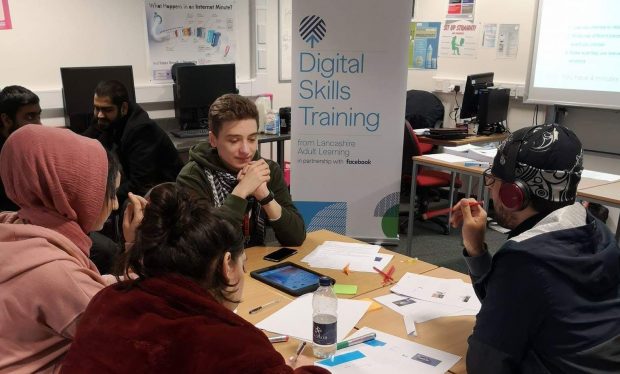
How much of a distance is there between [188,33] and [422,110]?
102 inches

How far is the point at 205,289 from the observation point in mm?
1119

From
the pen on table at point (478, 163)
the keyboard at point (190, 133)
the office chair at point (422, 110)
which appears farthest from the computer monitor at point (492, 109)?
the keyboard at point (190, 133)

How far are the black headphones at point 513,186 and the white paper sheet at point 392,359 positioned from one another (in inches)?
17.9

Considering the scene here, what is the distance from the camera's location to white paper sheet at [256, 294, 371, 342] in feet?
5.17

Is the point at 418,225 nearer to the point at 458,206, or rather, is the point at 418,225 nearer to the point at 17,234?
the point at 458,206

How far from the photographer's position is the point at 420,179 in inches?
188

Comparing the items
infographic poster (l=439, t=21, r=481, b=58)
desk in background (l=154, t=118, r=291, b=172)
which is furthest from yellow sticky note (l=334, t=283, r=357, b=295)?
infographic poster (l=439, t=21, r=481, b=58)

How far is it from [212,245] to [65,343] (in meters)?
0.57

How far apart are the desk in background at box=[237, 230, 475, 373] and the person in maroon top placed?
1.55 ft

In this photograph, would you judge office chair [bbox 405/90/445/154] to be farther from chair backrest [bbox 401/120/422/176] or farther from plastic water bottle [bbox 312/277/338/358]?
plastic water bottle [bbox 312/277/338/358]

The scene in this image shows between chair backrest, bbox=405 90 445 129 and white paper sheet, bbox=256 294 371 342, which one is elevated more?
chair backrest, bbox=405 90 445 129

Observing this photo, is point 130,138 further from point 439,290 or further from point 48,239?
point 439,290

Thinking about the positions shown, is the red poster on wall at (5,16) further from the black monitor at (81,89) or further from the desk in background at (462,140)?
the desk in background at (462,140)

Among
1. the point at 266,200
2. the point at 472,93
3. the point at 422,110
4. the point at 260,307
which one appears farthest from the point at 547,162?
the point at 422,110
